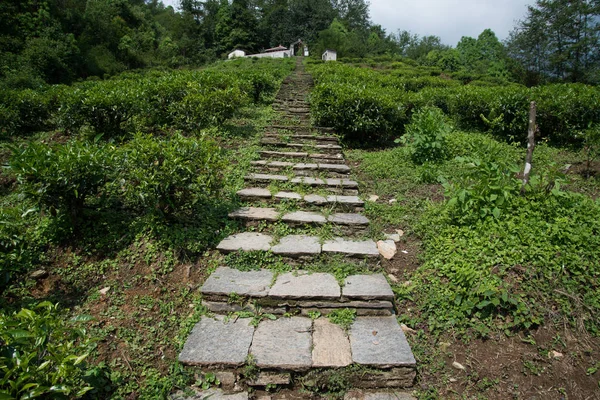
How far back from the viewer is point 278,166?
5094 millimetres

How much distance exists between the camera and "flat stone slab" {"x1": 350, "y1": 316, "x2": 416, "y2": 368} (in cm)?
220

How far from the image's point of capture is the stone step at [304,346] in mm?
2191

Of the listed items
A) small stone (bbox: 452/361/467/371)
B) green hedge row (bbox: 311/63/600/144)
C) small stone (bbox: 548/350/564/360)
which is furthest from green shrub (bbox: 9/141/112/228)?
green hedge row (bbox: 311/63/600/144)

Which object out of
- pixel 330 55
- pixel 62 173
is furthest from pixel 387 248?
pixel 330 55

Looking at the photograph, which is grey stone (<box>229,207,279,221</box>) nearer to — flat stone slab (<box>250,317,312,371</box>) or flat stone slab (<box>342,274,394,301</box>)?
flat stone slab (<box>342,274,394,301</box>)

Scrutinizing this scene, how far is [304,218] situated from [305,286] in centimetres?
106

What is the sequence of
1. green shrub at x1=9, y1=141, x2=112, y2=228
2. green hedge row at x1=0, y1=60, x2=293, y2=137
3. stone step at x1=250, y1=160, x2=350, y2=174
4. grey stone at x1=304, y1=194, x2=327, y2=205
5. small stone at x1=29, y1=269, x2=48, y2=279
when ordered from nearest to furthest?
1. green shrub at x1=9, y1=141, x2=112, y2=228
2. small stone at x1=29, y1=269, x2=48, y2=279
3. grey stone at x1=304, y1=194, x2=327, y2=205
4. stone step at x1=250, y1=160, x2=350, y2=174
5. green hedge row at x1=0, y1=60, x2=293, y2=137

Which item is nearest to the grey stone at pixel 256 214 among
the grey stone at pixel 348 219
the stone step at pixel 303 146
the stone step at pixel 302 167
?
the grey stone at pixel 348 219

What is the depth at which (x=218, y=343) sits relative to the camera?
235 cm

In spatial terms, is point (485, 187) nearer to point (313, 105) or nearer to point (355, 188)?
point (355, 188)

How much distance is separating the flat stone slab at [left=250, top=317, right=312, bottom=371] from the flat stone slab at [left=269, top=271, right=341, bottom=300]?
188 mm

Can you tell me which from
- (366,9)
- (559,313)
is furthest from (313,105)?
(366,9)

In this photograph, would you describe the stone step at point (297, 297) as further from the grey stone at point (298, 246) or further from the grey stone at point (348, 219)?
the grey stone at point (348, 219)

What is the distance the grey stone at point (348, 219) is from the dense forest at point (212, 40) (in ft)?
55.5
